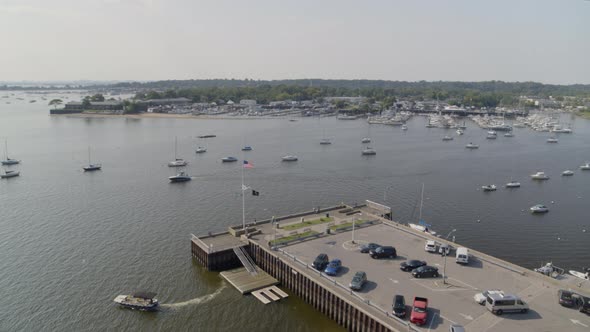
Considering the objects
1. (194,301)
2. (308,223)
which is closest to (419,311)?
(194,301)

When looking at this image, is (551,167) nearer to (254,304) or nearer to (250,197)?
(250,197)

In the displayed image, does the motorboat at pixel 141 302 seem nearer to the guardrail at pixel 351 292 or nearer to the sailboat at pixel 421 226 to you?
the guardrail at pixel 351 292

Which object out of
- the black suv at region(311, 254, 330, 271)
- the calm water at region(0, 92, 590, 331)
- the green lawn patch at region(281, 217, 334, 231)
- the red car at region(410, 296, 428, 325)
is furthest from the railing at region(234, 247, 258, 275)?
the red car at region(410, 296, 428, 325)

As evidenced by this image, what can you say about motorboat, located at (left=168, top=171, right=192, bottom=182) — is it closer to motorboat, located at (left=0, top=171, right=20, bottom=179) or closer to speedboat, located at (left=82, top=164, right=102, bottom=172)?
speedboat, located at (left=82, top=164, right=102, bottom=172)

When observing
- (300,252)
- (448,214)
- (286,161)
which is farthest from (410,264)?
(286,161)

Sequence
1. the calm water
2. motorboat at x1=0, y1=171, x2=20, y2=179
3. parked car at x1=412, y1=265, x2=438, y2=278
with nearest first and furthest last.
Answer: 1. parked car at x1=412, y1=265, x2=438, y2=278
2. the calm water
3. motorboat at x1=0, y1=171, x2=20, y2=179

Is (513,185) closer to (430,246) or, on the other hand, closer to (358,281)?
(430,246)
